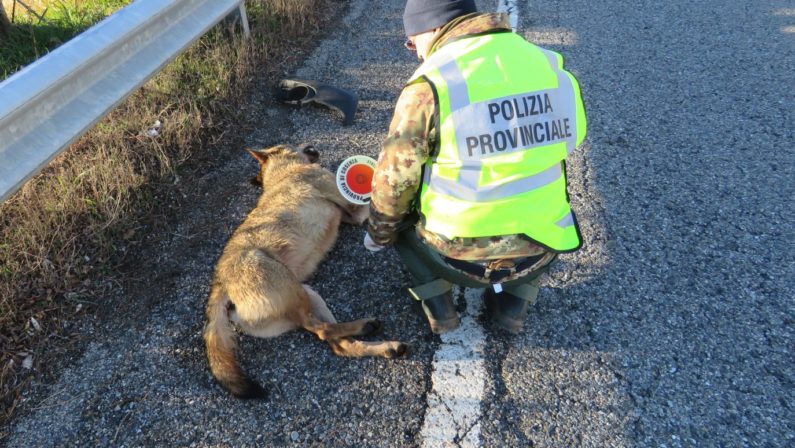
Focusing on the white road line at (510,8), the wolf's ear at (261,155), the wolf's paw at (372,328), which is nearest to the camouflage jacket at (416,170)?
the wolf's paw at (372,328)

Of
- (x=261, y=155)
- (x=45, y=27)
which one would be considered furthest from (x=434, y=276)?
(x=45, y=27)

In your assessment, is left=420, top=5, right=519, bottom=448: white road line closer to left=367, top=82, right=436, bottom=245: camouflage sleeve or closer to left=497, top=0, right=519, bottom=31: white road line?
left=367, top=82, right=436, bottom=245: camouflage sleeve

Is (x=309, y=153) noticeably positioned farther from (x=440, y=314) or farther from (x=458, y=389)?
(x=458, y=389)

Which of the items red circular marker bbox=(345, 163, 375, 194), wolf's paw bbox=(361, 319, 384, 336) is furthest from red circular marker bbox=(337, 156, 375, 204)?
wolf's paw bbox=(361, 319, 384, 336)

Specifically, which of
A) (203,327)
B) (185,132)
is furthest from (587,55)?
(203,327)

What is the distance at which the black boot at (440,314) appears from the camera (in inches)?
114

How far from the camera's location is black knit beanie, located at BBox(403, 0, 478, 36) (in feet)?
8.50

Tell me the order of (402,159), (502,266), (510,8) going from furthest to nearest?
(510,8)
(502,266)
(402,159)

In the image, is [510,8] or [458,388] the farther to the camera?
[510,8]

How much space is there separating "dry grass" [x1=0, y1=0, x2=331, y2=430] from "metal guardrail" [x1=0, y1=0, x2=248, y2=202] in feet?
1.36

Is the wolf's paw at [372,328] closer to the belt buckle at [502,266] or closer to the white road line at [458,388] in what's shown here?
the white road line at [458,388]

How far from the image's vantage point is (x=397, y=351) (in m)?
2.79

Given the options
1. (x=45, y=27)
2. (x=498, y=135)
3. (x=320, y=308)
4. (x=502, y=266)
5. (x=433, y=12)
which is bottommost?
(x=320, y=308)

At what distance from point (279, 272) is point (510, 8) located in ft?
16.1
